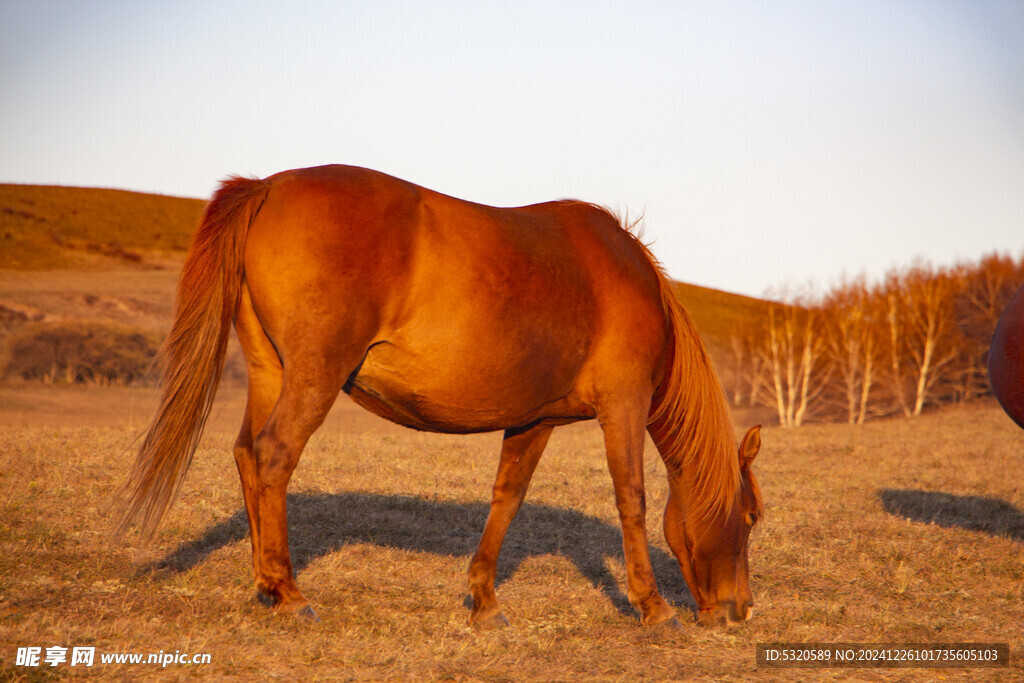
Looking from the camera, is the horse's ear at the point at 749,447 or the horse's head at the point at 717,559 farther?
the horse's ear at the point at 749,447

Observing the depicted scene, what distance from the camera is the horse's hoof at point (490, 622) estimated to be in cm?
430

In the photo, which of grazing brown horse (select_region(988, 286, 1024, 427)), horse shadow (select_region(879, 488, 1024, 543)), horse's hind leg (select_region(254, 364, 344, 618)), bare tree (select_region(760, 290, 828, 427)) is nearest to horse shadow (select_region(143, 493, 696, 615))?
horse's hind leg (select_region(254, 364, 344, 618))

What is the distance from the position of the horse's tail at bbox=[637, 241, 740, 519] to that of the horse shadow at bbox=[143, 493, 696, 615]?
897 millimetres

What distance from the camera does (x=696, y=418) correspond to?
15.9 ft

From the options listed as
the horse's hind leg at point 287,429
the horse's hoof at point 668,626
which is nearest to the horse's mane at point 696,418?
the horse's hoof at point 668,626

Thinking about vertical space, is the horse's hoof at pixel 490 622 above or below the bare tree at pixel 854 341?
below

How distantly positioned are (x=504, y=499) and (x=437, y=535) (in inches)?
74.0

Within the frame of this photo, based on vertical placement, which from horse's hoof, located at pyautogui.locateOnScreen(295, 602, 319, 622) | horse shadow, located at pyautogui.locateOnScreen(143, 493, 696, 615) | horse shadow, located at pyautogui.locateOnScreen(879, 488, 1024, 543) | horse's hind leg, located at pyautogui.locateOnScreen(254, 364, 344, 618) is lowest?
horse shadow, located at pyautogui.locateOnScreen(143, 493, 696, 615)

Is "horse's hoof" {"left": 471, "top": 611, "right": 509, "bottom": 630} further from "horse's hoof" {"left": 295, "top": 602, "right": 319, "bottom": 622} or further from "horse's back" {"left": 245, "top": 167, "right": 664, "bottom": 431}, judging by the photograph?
"horse's back" {"left": 245, "top": 167, "right": 664, "bottom": 431}

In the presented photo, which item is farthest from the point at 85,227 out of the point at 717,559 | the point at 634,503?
the point at 717,559

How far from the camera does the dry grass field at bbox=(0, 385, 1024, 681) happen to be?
365 centimetres

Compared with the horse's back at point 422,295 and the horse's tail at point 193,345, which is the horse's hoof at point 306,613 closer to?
the horse's tail at point 193,345

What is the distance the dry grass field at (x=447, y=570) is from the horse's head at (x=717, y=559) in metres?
0.13

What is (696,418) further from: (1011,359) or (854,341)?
(854,341)
